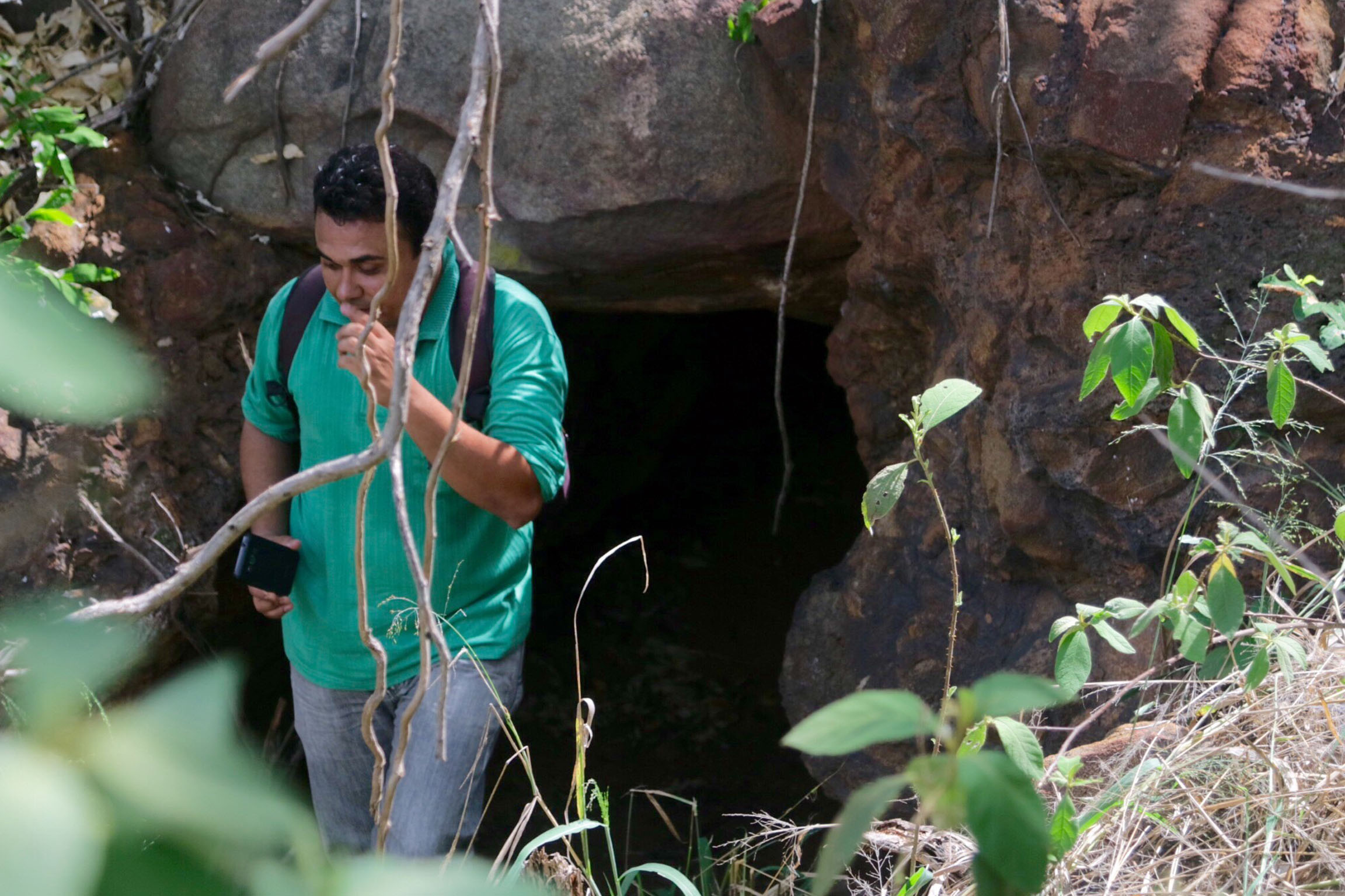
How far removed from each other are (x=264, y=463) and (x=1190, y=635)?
6.11 feet

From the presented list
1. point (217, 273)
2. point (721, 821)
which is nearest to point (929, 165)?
point (217, 273)

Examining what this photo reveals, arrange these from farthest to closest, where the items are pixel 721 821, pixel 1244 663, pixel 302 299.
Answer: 1. pixel 721 821
2. pixel 302 299
3. pixel 1244 663

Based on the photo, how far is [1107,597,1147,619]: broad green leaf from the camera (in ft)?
5.18

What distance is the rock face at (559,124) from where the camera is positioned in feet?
10.3

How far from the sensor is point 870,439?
349cm

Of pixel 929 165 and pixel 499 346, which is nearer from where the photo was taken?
pixel 499 346

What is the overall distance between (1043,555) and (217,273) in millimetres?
2497

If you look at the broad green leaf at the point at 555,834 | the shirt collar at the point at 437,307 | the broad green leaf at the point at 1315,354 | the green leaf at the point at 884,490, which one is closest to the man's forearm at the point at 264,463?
the shirt collar at the point at 437,307

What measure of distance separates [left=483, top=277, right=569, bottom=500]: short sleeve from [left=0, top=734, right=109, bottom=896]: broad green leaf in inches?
69.8

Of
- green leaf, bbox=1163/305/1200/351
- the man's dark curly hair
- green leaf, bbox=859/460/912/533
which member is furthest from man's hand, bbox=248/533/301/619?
green leaf, bbox=1163/305/1200/351

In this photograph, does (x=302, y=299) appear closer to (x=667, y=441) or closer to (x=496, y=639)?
(x=496, y=639)

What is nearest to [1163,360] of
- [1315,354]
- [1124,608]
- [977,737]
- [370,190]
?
[1315,354]

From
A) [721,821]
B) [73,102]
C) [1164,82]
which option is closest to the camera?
[1164,82]

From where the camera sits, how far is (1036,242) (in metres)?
2.56
